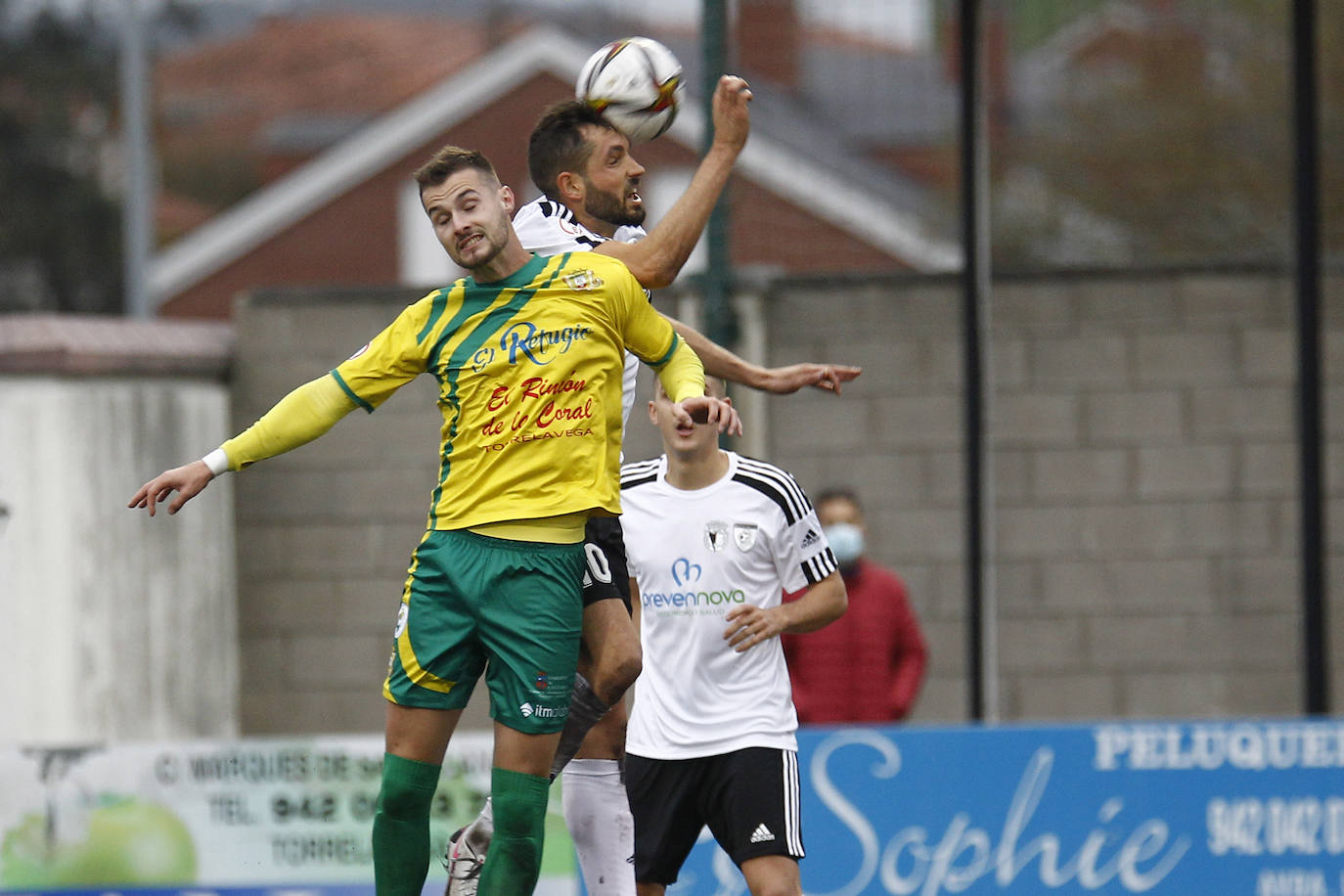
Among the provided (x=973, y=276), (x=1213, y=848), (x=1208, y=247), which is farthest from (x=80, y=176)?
(x=1213, y=848)

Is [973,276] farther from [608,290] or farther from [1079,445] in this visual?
[608,290]

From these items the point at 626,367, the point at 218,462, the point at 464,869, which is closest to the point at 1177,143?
the point at 626,367

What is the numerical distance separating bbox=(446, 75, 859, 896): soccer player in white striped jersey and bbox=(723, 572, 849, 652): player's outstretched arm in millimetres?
429

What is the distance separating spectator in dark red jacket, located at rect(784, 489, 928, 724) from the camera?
852cm

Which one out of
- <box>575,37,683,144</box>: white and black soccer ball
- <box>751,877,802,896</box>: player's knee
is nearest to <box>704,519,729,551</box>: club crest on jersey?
<box>751,877,802,896</box>: player's knee

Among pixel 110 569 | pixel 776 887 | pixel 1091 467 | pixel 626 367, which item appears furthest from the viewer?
pixel 1091 467

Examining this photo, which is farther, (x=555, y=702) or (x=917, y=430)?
(x=917, y=430)

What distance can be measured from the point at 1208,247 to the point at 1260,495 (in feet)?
34.8

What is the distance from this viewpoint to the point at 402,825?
4.69m

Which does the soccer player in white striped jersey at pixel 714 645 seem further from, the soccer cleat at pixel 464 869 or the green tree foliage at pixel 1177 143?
the green tree foliage at pixel 1177 143

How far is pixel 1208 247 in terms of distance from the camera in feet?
66.2

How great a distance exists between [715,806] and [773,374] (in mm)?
1396

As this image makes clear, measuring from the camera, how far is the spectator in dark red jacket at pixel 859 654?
8523 millimetres

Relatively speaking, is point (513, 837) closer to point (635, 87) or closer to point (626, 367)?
point (626, 367)
